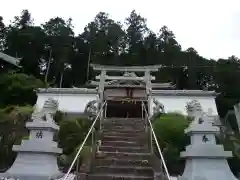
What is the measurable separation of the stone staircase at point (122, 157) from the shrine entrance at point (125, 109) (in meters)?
10.8

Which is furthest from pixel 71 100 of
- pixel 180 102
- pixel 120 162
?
pixel 120 162

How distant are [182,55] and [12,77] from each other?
815 inches

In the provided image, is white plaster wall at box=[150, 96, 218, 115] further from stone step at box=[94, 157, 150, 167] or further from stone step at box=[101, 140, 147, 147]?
stone step at box=[94, 157, 150, 167]

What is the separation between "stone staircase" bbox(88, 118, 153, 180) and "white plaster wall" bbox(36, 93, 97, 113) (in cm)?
1243

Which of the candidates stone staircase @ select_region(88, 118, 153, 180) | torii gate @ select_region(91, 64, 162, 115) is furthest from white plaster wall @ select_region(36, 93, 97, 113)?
stone staircase @ select_region(88, 118, 153, 180)

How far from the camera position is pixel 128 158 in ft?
26.4

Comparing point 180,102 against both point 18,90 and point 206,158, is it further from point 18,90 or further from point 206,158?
point 206,158

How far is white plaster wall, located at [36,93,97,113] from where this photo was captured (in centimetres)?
2288

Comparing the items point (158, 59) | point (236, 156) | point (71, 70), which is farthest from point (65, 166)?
point (71, 70)

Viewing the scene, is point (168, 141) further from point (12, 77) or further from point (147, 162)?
point (12, 77)

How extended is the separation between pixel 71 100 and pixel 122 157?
16132mm

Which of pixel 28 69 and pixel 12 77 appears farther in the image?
pixel 28 69

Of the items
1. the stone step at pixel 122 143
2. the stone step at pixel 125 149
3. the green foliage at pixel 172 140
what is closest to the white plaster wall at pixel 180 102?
the green foliage at pixel 172 140

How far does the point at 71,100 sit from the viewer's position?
78.0 ft
